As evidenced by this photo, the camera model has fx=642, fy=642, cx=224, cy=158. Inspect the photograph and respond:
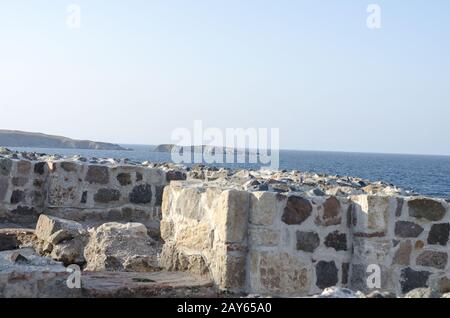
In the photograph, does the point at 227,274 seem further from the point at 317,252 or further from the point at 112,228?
the point at 112,228

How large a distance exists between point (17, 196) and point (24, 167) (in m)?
0.41

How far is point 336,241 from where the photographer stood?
5.45m

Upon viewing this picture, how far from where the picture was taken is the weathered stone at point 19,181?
8.77m

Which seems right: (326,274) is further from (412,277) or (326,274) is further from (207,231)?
(207,231)

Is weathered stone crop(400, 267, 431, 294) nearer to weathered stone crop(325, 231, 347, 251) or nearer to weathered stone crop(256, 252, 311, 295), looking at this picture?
weathered stone crop(325, 231, 347, 251)

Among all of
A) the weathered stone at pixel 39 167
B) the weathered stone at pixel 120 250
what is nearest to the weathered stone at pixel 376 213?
the weathered stone at pixel 120 250

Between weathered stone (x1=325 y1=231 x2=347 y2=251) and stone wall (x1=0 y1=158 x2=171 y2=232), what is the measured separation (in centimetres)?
364

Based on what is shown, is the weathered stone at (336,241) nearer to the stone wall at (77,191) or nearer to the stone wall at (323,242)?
the stone wall at (323,242)

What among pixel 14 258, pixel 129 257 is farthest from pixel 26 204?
pixel 14 258

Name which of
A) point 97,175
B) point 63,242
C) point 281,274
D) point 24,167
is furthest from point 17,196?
point 281,274
